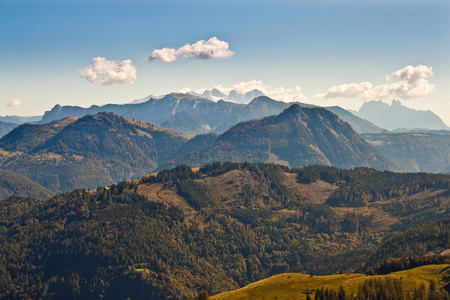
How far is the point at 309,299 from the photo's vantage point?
19450 centimetres

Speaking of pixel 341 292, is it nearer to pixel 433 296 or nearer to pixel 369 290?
pixel 369 290

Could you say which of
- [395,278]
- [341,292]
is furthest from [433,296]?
[341,292]

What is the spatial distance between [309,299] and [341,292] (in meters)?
16.7

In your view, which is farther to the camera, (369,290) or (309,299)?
(309,299)

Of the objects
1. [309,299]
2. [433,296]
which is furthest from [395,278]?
[309,299]

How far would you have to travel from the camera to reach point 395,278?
196 m

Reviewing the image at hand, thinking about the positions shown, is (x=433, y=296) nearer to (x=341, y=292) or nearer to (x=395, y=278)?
(x=395, y=278)

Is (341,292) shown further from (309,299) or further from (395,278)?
(395,278)

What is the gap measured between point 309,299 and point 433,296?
52.8m

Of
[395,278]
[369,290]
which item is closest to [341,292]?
[369,290]

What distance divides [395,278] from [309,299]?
1652 inches

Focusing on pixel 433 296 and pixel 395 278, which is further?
pixel 395 278

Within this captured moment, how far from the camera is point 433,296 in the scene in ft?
580
